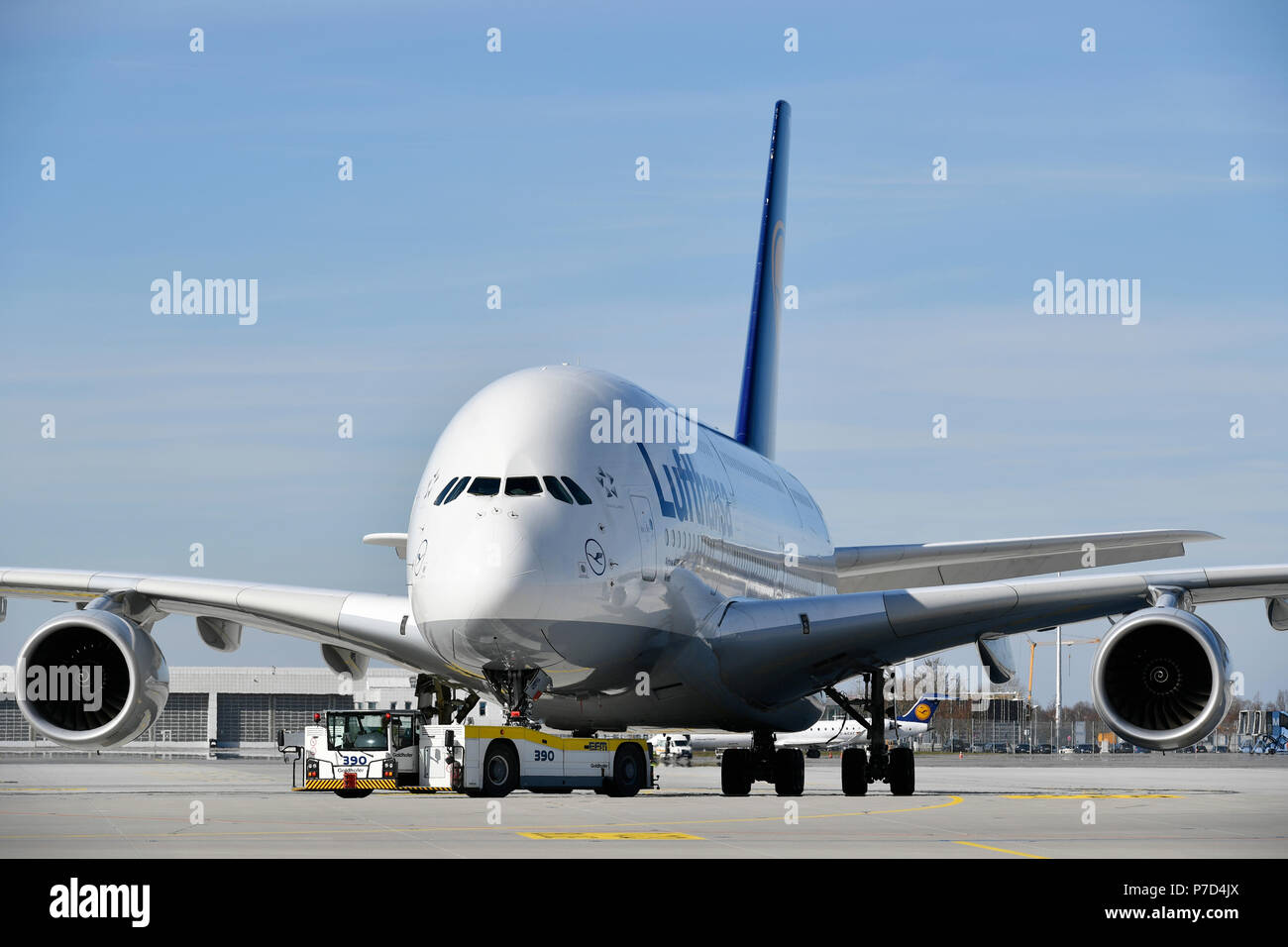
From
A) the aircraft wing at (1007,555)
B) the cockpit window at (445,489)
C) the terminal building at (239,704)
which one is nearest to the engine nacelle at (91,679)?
the cockpit window at (445,489)

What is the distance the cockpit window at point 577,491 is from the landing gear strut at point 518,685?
6.24ft

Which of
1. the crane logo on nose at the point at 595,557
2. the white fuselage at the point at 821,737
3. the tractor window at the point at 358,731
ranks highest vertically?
the crane logo on nose at the point at 595,557

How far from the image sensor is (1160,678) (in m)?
19.0

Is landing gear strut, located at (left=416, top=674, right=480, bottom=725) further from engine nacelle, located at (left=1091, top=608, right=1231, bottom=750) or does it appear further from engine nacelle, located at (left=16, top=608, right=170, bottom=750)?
engine nacelle, located at (left=1091, top=608, right=1231, bottom=750)

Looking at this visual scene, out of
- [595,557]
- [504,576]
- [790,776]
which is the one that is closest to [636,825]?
[504,576]

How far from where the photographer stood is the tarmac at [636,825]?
12.4m

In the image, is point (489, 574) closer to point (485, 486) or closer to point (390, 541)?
point (485, 486)

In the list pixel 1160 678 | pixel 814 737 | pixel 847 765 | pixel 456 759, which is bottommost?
pixel 814 737

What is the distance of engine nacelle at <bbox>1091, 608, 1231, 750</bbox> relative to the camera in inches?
733

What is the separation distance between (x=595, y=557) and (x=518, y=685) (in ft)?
5.65

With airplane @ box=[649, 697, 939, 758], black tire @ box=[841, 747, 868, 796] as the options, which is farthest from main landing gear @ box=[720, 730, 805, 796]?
airplane @ box=[649, 697, 939, 758]

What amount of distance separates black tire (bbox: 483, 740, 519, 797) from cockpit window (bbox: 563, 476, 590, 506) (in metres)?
5.59

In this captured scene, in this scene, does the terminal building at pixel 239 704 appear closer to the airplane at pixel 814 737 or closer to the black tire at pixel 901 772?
the airplane at pixel 814 737
